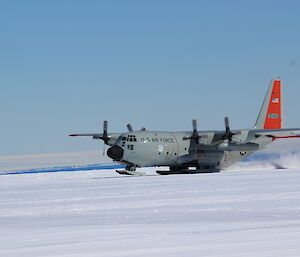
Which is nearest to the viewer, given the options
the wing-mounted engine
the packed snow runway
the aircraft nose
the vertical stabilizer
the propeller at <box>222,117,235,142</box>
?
the packed snow runway

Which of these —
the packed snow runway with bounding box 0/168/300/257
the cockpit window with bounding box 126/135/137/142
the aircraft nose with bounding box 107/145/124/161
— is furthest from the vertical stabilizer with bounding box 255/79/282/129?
the packed snow runway with bounding box 0/168/300/257

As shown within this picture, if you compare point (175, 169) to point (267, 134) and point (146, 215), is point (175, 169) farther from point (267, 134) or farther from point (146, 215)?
point (146, 215)

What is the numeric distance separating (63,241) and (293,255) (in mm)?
4160

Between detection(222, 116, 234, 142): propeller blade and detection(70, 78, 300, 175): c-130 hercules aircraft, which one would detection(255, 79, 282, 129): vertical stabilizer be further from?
detection(222, 116, 234, 142): propeller blade

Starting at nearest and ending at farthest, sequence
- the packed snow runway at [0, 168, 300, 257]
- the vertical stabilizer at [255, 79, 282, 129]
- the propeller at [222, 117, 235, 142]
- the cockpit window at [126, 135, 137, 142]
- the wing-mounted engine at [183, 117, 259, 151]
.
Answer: the packed snow runway at [0, 168, 300, 257] → the cockpit window at [126, 135, 137, 142] → the propeller at [222, 117, 235, 142] → the wing-mounted engine at [183, 117, 259, 151] → the vertical stabilizer at [255, 79, 282, 129]

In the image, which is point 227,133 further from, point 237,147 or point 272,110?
point 272,110

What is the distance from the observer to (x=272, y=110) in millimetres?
58594

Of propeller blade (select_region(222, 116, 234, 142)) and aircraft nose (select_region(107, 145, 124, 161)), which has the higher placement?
propeller blade (select_region(222, 116, 234, 142))

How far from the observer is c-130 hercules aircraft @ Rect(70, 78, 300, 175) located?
4744cm

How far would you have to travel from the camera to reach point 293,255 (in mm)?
8336

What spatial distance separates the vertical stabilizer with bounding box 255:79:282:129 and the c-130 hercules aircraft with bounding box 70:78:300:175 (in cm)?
289

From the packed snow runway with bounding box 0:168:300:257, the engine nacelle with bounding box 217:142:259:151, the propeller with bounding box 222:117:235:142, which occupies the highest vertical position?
the packed snow runway with bounding box 0:168:300:257

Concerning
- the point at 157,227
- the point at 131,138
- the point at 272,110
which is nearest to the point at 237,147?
the point at 272,110

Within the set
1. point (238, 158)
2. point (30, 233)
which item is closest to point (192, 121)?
point (238, 158)
